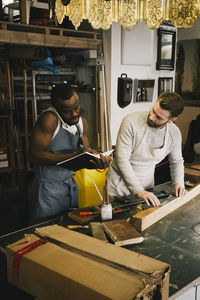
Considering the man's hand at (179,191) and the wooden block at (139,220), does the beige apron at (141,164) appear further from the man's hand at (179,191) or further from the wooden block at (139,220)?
the wooden block at (139,220)

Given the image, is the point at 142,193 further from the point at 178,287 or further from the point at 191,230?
the point at 178,287

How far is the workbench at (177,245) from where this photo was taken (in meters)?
1.48

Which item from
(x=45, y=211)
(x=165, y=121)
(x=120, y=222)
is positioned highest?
(x=165, y=121)

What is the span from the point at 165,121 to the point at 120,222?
39.8 inches

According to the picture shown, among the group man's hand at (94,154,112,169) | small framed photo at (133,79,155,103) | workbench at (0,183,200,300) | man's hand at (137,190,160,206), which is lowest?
workbench at (0,183,200,300)

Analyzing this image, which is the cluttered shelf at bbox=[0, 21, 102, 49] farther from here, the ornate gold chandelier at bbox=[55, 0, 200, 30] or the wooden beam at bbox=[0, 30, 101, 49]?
the ornate gold chandelier at bbox=[55, 0, 200, 30]

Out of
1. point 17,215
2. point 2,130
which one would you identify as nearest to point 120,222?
point 17,215

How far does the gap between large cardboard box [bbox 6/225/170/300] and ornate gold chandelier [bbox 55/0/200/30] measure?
147cm

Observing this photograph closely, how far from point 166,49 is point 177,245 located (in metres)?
4.30

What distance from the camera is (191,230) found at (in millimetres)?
2012

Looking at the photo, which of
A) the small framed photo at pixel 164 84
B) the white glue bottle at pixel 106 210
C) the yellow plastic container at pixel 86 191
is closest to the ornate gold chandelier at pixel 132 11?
the white glue bottle at pixel 106 210

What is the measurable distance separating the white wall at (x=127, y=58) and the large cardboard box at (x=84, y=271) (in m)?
3.55

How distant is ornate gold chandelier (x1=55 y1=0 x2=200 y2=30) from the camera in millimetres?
1939

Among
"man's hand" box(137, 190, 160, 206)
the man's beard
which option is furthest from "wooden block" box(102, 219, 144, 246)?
the man's beard
